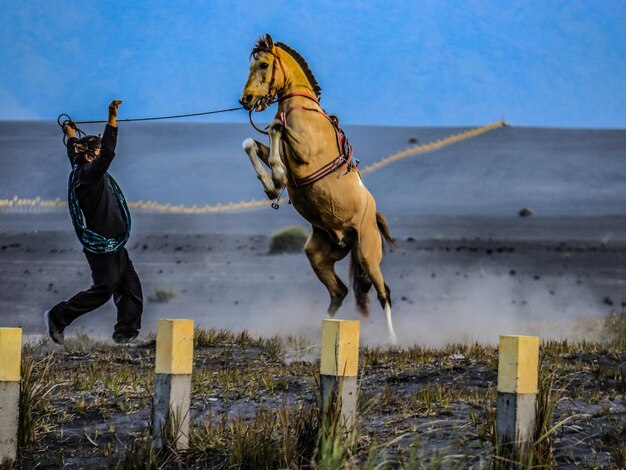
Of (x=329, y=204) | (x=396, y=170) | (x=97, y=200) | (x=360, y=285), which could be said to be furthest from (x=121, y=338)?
(x=396, y=170)

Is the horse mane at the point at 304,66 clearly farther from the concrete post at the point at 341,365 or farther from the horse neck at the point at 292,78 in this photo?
the concrete post at the point at 341,365

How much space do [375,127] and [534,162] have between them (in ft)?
29.5

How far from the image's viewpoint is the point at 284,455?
268 inches

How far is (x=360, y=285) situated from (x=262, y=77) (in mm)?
2932

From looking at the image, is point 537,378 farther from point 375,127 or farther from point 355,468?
point 375,127

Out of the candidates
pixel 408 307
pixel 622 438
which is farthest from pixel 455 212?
pixel 622 438

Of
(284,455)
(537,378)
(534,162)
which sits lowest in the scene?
(284,455)

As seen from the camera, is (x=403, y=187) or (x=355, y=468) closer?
(x=355, y=468)

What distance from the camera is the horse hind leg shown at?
12.5 m

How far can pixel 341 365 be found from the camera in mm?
6836

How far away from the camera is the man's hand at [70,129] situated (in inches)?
485

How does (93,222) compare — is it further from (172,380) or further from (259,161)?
(172,380)

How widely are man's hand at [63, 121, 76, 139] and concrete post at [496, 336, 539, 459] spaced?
6743 millimetres

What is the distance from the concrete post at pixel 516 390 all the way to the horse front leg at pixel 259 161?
4593mm
